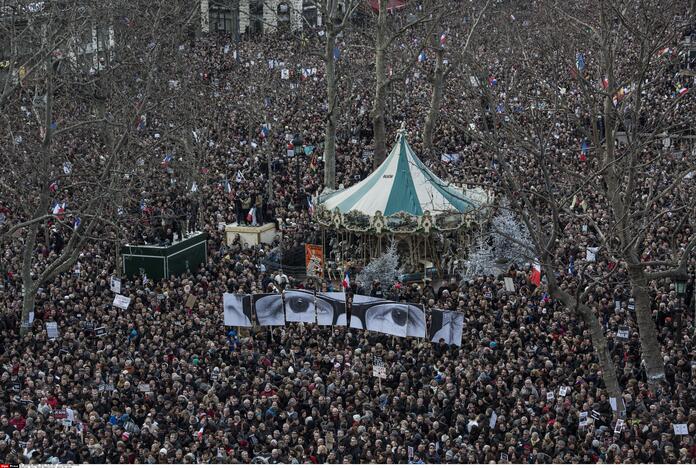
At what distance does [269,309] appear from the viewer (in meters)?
23.3

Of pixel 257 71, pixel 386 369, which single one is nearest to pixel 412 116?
pixel 257 71

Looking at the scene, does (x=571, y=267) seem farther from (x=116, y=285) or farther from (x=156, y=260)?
(x=116, y=285)

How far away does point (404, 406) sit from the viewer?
19094mm

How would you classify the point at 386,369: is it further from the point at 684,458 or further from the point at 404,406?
the point at 684,458

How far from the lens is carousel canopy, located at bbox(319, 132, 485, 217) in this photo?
2944 cm

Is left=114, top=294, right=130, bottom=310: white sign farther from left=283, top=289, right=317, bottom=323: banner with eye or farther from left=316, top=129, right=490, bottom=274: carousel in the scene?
left=316, top=129, right=490, bottom=274: carousel

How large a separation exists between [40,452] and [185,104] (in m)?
25.4

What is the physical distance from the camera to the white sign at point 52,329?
23.8 m

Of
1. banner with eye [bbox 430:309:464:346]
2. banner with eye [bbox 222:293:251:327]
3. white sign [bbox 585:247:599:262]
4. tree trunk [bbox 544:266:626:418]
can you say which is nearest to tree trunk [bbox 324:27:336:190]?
white sign [bbox 585:247:599:262]

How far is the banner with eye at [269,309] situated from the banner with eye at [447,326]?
3.36 m

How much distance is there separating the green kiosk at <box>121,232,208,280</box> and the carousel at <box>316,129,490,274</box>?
13.1 feet

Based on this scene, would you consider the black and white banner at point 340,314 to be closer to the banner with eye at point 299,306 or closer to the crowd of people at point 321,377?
the banner with eye at point 299,306

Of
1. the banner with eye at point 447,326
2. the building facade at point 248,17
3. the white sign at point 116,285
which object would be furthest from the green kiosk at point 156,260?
the building facade at point 248,17

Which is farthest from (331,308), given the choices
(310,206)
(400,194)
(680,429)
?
(310,206)
